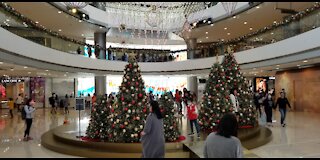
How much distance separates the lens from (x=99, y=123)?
9273 mm

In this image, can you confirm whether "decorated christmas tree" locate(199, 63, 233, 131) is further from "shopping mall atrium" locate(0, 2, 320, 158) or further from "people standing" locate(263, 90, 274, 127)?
"people standing" locate(263, 90, 274, 127)

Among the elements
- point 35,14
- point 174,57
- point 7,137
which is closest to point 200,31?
point 174,57


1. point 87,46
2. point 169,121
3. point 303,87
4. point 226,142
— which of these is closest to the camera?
point 226,142

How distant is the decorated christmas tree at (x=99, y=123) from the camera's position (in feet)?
30.3

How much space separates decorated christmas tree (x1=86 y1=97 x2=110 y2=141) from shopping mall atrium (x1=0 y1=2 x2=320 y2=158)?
3cm

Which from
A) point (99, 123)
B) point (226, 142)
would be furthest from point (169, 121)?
point (226, 142)

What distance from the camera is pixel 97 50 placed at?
2195cm

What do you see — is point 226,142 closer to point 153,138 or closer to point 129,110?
point 153,138

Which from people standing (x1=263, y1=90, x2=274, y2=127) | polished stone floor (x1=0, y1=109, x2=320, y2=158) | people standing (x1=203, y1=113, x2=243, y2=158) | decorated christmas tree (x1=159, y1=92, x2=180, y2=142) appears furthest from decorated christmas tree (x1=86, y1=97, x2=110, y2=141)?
people standing (x1=263, y1=90, x2=274, y2=127)

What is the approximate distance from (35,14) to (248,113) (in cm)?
1444

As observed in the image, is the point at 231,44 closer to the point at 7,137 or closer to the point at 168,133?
the point at 168,133

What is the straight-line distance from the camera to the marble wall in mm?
18689

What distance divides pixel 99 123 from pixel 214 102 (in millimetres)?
4004

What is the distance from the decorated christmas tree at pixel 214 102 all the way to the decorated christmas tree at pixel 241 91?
2.03ft
